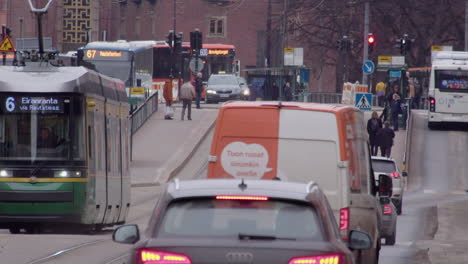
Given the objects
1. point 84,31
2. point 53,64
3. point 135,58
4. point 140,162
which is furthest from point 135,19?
point 53,64

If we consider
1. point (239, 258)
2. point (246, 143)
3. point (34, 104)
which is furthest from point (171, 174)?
point (239, 258)

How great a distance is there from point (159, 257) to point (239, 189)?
77 centimetres

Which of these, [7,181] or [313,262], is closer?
[313,262]

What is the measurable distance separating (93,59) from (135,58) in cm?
298

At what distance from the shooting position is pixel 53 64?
19703 mm

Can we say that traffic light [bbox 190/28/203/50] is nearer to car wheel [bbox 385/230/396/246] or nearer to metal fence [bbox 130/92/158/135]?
metal fence [bbox 130/92/158/135]

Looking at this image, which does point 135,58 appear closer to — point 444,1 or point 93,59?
point 93,59

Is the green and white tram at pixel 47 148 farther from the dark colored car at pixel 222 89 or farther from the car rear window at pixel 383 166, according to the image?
the dark colored car at pixel 222 89

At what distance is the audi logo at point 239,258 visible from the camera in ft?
23.0

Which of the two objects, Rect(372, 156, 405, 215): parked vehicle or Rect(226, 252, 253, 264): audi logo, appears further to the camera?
Rect(372, 156, 405, 215): parked vehicle

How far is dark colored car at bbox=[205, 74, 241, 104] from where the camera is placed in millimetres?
63906

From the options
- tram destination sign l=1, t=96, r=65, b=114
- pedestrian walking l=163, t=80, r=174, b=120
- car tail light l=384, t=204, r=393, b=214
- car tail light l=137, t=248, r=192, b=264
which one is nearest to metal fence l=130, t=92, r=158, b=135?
pedestrian walking l=163, t=80, r=174, b=120

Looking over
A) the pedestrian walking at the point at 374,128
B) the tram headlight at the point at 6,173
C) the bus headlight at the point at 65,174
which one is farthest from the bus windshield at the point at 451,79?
the tram headlight at the point at 6,173

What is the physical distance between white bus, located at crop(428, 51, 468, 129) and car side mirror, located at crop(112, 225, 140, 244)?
42.4 meters
